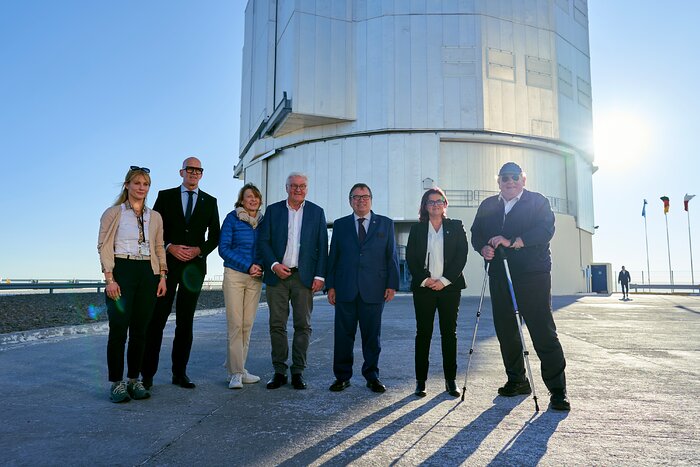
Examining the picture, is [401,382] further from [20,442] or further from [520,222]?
[20,442]

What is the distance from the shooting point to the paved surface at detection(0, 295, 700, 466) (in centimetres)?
245

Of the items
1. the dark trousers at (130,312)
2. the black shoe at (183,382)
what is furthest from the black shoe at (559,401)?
the dark trousers at (130,312)

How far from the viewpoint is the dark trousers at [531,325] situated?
11.9ft

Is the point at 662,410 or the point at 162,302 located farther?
the point at 162,302

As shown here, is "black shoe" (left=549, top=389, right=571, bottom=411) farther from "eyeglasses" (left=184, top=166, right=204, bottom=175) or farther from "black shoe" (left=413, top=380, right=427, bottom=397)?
"eyeglasses" (left=184, top=166, right=204, bottom=175)

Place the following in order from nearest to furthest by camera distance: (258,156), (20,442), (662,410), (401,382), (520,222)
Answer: (20,442) < (662,410) < (520,222) < (401,382) < (258,156)

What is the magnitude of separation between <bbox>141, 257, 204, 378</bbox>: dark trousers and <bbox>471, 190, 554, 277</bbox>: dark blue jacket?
2.41 m

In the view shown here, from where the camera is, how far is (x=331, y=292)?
14.5ft

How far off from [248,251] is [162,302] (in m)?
0.82

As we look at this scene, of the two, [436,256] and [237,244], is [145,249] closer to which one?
[237,244]

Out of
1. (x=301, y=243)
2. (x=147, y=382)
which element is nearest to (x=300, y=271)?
(x=301, y=243)

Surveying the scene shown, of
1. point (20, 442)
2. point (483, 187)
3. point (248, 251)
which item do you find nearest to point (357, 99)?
point (483, 187)

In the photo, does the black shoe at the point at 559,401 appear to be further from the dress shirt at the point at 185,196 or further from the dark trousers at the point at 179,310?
the dress shirt at the point at 185,196

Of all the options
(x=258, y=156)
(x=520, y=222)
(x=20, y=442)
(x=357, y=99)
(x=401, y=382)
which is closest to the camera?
(x=20, y=442)
